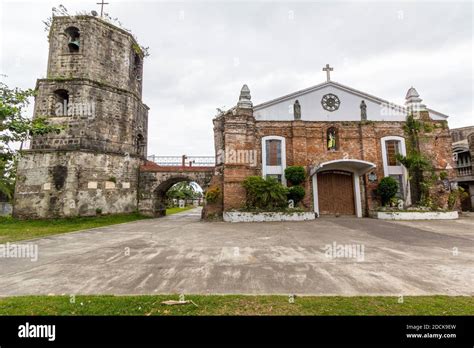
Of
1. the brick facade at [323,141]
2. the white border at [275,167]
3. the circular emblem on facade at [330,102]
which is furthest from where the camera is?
the circular emblem on facade at [330,102]

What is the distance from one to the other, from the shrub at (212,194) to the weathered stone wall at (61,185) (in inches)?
269

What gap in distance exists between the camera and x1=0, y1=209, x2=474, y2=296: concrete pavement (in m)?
3.43

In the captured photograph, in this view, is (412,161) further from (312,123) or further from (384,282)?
(384,282)

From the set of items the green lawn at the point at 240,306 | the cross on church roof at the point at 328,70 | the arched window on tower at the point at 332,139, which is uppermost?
the cross on church roof at the point at 328,70

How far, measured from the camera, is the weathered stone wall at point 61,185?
13.7m

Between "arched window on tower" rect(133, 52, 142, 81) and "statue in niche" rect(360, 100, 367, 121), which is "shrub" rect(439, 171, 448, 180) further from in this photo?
"arched window on tower" rect(133, 52, 142, 81)

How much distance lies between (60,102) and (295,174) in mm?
17439

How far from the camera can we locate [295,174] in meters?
14.8

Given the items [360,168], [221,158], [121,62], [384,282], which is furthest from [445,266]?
[121,62]

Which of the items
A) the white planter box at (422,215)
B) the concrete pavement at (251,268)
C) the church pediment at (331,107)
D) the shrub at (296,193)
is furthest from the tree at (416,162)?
the concrete pavement at (251,268)

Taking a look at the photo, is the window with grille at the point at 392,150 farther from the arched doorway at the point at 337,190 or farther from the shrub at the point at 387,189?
the arched doorway at the point at 337,190

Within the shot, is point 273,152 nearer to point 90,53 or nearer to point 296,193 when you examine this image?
point 296,193

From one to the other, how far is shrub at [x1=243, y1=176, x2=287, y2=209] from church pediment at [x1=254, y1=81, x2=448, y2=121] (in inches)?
229
